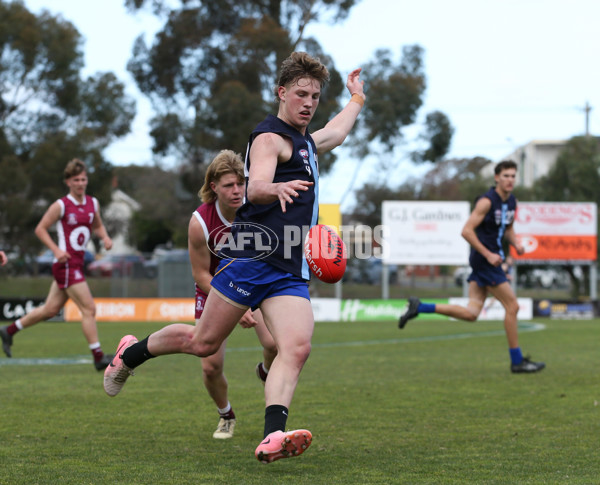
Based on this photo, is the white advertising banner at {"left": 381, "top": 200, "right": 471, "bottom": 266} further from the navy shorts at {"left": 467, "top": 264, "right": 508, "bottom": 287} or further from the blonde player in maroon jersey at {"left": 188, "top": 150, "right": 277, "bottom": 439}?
the blonde player in maroon jersey at {"left": 188, "top": 150, "right": 277, "bottom": 439}

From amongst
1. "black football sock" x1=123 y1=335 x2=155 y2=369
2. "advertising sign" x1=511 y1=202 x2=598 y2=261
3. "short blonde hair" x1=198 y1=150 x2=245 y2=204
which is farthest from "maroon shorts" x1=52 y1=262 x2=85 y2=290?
"advertising sign" x1=511 y1=202 x2=598 y2=261

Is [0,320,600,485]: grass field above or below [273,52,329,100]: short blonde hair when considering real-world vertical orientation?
below

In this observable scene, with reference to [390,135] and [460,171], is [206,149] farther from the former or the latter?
[460,171]

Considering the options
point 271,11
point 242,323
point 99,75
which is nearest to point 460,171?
point 271,11

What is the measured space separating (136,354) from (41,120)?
28.4 metres

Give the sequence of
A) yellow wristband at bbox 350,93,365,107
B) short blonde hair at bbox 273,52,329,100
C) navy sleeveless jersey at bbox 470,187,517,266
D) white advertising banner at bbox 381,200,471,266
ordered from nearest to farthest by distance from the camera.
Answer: short blonde hair at bbox 273,52,329,100 → yellow wristband at bbox 350,93,365,107 → navy sleeveless jersey at bbox 470,187,517,266 → white advertising banner at bbox 381,200,471,266

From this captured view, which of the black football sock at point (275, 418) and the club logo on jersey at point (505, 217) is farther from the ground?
the club logo on jersey at point (505, 217)

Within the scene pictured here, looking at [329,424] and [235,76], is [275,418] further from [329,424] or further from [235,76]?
[235,76]

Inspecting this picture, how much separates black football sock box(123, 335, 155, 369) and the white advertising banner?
23167 mm

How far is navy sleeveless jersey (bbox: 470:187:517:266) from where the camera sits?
9.58 m

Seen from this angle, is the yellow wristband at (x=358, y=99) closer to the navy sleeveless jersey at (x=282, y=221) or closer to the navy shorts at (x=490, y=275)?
the navy sleeveless jersey at (x=282, y=221)

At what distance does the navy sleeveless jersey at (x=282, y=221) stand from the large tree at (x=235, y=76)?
2591cm

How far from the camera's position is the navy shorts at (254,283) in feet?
14.2

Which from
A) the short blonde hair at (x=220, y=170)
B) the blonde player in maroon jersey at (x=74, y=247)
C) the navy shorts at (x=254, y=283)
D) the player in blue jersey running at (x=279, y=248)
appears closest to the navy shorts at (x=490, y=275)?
the blonde player in maroon jersey at (x=74, y=247)
